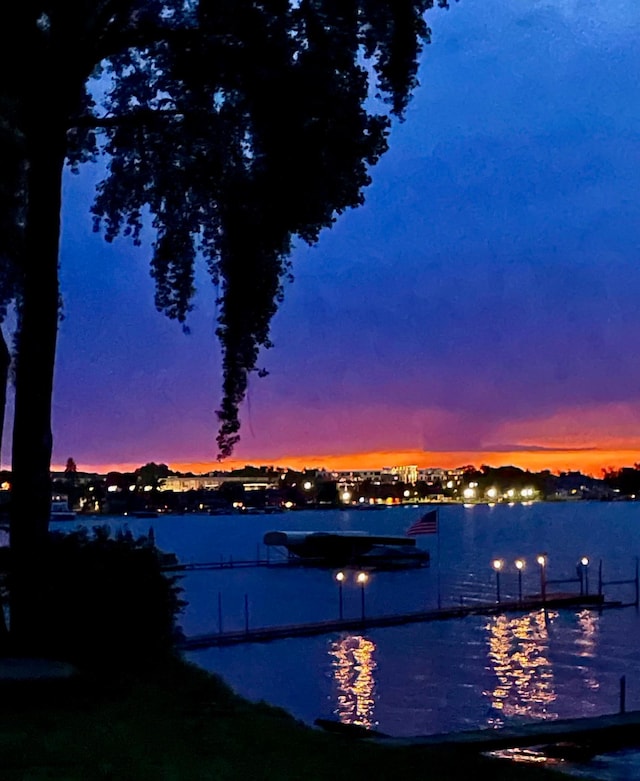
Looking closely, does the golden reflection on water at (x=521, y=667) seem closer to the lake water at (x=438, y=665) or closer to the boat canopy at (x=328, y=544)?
the lake water at (x=438, y=665)

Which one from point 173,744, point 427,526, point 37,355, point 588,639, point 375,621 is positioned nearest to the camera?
point 173,744

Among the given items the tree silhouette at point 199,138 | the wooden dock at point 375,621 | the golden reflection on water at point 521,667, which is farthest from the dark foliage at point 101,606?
the wooden dock at point 375,621

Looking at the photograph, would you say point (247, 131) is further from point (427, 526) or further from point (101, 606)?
point (427, 526)

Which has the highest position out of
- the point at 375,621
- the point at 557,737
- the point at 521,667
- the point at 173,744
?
the point at 173,744

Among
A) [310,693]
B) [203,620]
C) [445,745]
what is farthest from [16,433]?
[203,620]

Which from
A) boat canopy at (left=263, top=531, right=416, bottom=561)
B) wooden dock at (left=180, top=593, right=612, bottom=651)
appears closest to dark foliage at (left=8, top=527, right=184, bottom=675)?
wooden dock at (left=180, top=593, right=612, bottom=651)

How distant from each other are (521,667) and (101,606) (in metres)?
39.7

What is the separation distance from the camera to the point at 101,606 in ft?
37.6

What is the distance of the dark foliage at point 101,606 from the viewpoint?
11492mm

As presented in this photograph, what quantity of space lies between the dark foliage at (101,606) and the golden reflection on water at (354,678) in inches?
929

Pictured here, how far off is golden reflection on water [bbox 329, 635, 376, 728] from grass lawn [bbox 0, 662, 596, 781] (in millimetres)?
24956

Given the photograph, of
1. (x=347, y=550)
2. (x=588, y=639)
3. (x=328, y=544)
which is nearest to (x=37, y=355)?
(x=588, y=639)

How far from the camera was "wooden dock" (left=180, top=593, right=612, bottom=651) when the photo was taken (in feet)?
156

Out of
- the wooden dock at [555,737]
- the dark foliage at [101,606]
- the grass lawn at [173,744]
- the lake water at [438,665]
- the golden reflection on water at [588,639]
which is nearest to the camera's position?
the grass lawn at [173,744]
